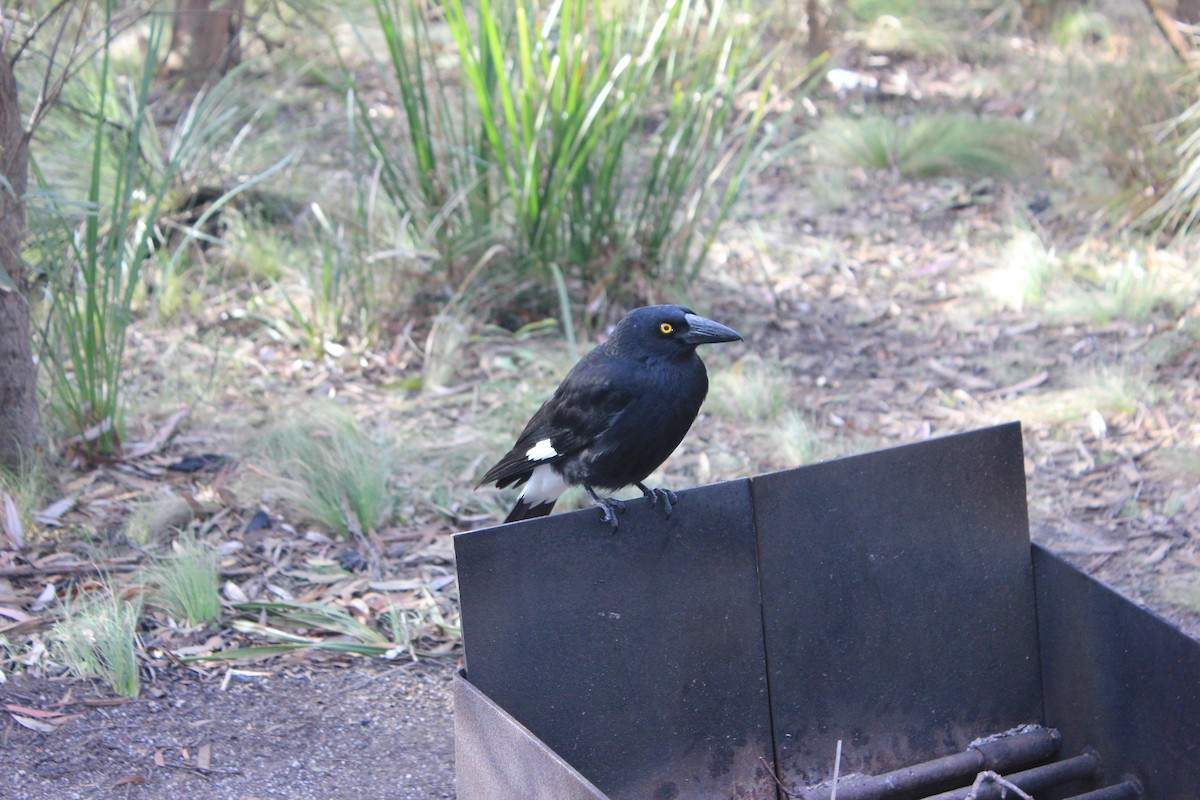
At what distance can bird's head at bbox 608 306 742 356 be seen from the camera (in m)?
2.68

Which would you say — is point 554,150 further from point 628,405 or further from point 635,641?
point 635,641

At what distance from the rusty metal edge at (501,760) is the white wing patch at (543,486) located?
2.70 feet

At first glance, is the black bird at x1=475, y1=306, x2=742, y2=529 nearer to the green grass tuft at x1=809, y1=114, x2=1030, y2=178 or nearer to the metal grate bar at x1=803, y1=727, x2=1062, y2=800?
the metal grate bar at x1=803, y1=727, x2=1062, y2=800

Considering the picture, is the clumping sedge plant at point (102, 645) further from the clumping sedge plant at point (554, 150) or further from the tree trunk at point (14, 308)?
the clumping sedge plant at point (554, 150)

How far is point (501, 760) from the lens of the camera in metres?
1.96

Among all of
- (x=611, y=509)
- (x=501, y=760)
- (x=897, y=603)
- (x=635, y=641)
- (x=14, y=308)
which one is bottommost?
(x=897, y=603)

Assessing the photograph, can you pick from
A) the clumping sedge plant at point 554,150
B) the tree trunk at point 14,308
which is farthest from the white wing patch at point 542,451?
the clumping sedge plant at point 554,150

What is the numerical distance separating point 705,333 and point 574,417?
372 millimetres

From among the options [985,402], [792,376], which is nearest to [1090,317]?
[985,402]

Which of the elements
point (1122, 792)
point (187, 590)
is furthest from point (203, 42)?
point (1122, 792)

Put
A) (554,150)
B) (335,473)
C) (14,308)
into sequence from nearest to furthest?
1. (14,308)
2. (335,473)
3. (554,150)

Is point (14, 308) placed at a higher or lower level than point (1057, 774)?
higher

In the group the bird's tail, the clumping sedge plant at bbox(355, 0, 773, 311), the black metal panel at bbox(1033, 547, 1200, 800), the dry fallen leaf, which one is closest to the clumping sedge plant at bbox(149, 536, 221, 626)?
the dry fallen leaf

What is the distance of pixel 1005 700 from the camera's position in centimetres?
259
